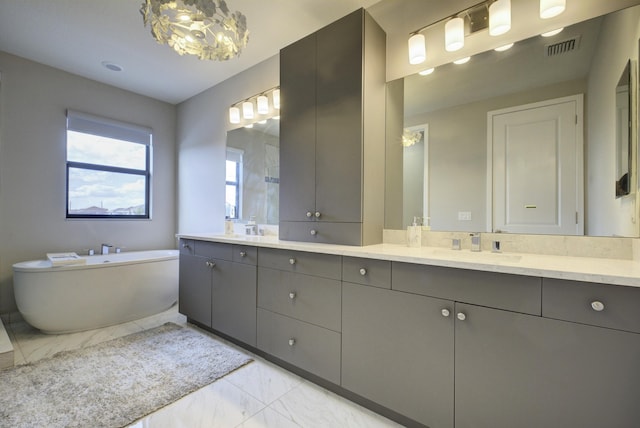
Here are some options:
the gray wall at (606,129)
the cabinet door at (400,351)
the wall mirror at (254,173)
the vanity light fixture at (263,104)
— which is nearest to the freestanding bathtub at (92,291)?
the wall mirror at (254,173)

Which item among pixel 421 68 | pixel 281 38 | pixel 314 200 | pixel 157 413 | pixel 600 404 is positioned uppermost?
pixel 281 38

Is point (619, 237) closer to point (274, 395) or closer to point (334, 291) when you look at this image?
point (334, 291)

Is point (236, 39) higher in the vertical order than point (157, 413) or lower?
higher

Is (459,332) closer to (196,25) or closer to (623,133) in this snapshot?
(623,133)

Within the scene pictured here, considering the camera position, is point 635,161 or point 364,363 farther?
point 364,363

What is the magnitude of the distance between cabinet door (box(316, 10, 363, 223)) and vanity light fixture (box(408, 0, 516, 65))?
0.41m

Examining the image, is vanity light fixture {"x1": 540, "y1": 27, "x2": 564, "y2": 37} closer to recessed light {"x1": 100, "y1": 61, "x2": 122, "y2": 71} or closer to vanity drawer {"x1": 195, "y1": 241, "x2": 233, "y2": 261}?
vanity drawer {"x1": 195, "y1": 241, "x2": 233, "y2": 261}

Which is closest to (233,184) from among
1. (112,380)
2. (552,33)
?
(112,380)

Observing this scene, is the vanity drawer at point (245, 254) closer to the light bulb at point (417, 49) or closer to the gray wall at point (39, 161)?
the light bulb at point (417, 49)

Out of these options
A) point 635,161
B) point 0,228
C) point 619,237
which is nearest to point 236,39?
point 635,161

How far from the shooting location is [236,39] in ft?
5.95

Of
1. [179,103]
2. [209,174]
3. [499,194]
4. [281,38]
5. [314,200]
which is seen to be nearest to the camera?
[499,194]

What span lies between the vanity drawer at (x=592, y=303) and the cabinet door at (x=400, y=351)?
379mm

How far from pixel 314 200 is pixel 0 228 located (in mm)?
3309
